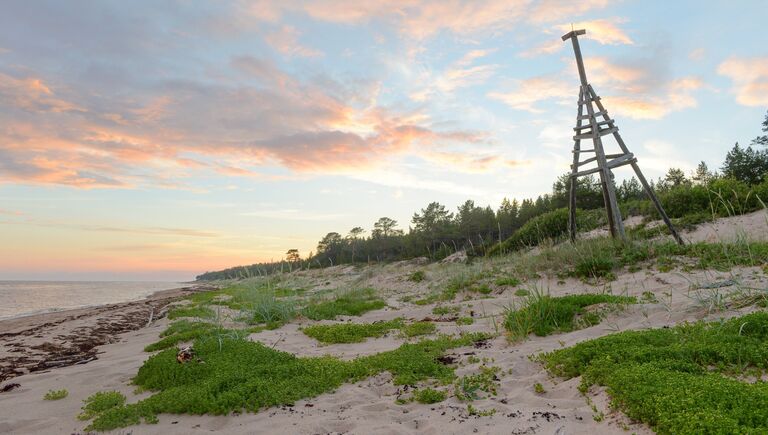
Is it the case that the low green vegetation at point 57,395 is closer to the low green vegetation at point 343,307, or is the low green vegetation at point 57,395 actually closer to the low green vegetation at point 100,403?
the low green vegetation at point 100,403

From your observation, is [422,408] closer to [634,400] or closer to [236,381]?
[634,400]

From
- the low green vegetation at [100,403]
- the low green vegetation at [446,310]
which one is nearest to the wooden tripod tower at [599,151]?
the low green vegetation at [446,310]

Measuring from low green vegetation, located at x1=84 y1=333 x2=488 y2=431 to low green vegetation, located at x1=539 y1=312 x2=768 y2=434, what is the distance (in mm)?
1711

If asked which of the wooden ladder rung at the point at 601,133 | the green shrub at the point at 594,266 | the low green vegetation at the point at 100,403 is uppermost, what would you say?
the wooden ladder rung at the point at 601,133

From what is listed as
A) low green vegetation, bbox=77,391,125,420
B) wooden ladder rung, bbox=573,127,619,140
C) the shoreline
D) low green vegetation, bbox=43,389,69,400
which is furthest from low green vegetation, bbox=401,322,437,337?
wooden ladder rung, bbox=573,127,619,140

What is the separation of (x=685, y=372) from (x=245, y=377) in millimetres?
4879

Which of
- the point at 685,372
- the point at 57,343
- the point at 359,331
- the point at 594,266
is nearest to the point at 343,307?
the point at 359,331

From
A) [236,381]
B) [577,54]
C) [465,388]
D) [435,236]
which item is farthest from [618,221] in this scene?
[435,236]

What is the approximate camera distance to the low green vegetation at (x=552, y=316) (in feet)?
22.2

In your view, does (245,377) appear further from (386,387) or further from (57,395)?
(57,395)

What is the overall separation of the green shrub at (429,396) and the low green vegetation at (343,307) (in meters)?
6.22

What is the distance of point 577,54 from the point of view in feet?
47.5

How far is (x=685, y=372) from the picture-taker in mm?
3826

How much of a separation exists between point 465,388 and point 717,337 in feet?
8.81
